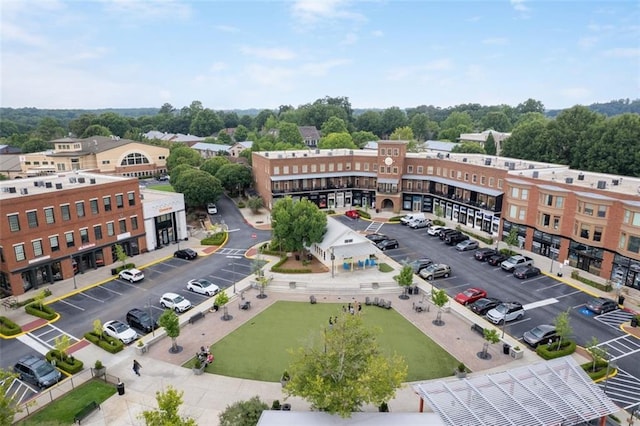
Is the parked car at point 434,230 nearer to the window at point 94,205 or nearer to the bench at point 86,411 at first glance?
the window at point 94,205

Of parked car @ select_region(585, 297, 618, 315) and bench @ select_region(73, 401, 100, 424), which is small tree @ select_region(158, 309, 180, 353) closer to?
bench @ select_region(73, 401, 100, 424)

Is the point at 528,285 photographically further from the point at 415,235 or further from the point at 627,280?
the point at 415,235

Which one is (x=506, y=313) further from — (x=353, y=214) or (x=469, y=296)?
(x=353, y=214)

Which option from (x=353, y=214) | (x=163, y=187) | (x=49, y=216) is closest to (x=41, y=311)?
(x=49, y=216)

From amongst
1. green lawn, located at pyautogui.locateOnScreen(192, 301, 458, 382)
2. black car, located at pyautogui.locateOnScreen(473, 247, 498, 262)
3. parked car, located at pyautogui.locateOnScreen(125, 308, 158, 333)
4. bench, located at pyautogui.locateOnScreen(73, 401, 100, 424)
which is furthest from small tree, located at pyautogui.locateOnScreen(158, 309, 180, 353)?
black car, located at pyautogui.locateOnScreen(473, 247, 498, 262)

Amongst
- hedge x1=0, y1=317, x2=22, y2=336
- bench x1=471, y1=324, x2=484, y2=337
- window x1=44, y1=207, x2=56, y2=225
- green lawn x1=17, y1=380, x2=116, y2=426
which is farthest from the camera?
window x1=44, y1=207, x2=56, y2=225

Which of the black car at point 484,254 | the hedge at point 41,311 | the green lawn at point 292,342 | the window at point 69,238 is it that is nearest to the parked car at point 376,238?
the black car at point 484,254

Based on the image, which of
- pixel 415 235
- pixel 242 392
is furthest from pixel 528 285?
pixel 242 392
